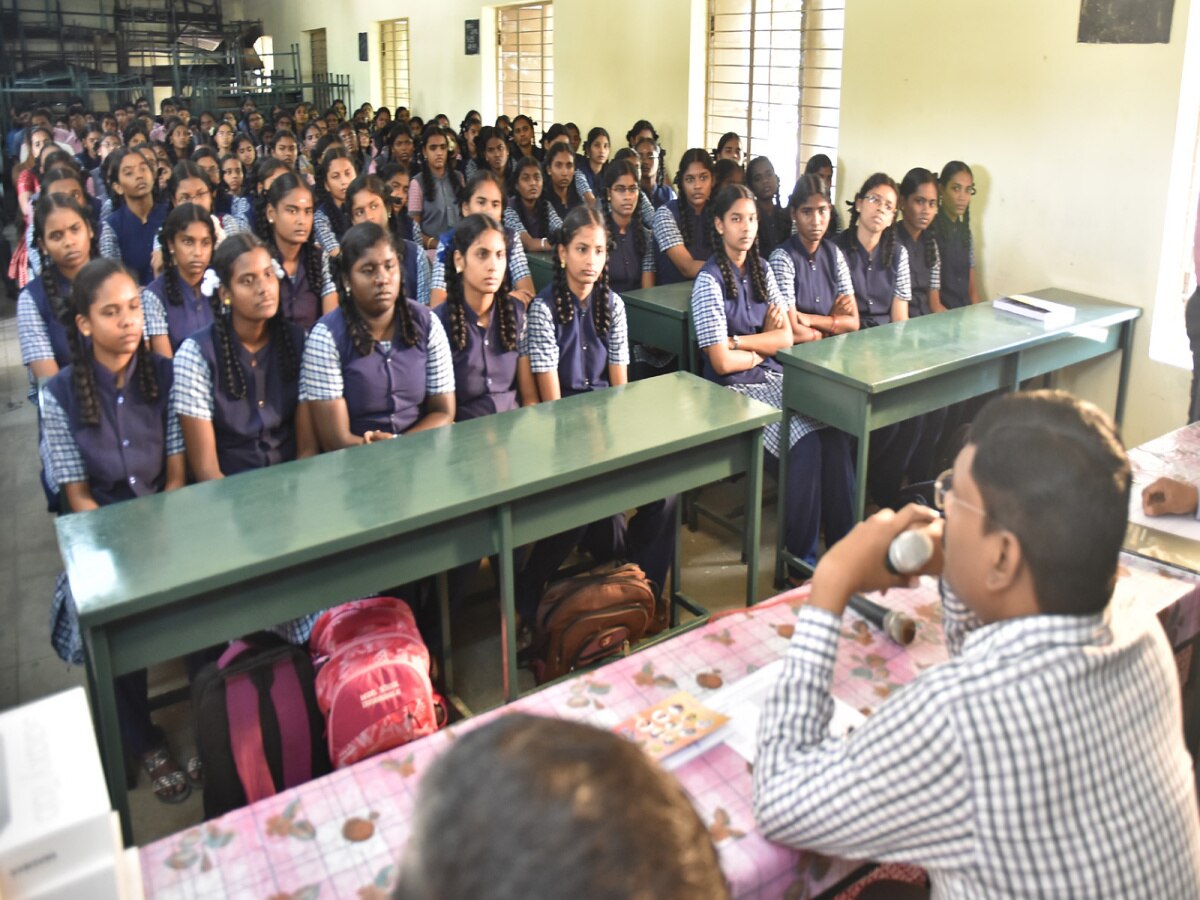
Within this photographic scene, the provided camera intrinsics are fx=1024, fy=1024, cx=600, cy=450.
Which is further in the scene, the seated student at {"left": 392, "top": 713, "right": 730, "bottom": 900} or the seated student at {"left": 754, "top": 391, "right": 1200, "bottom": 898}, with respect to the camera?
the seated student at {"left": 754, "top": 391, "right": 1200, "bottom": 898}

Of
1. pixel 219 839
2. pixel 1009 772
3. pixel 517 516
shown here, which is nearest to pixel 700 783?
pixel 1009 772

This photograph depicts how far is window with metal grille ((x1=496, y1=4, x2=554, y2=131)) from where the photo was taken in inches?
362

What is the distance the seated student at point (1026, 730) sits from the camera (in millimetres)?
1053

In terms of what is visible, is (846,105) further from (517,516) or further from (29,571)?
(29,571)

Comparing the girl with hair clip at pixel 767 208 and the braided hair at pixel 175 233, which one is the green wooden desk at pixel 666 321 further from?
the braided hair at pixel 175 233

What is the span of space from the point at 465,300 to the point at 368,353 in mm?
453

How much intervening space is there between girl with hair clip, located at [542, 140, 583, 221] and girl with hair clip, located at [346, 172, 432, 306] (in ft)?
4.62

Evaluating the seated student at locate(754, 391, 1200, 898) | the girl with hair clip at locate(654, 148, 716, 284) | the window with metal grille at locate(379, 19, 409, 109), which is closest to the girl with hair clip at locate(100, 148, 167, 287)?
the girl with hair clip at locate(654, 148, 716, 284)

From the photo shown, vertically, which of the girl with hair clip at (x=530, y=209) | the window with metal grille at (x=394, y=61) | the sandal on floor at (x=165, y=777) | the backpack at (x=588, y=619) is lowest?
the sandal on floor at (x=165, y=777)

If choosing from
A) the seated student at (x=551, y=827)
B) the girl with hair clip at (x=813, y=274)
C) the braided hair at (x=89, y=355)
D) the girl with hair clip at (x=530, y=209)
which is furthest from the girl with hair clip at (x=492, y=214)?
the seated student at (x=551, y=827)

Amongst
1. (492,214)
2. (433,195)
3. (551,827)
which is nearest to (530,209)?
(433,195)

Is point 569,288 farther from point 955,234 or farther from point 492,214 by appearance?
point 955,234

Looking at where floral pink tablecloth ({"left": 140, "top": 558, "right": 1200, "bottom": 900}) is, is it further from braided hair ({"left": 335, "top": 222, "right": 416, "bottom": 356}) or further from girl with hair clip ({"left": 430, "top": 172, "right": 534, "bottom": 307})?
girl with hair clip ({"left": 430, "top": 172, "right": 534, "bottom": 307})

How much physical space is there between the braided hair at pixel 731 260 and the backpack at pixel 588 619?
135cm
